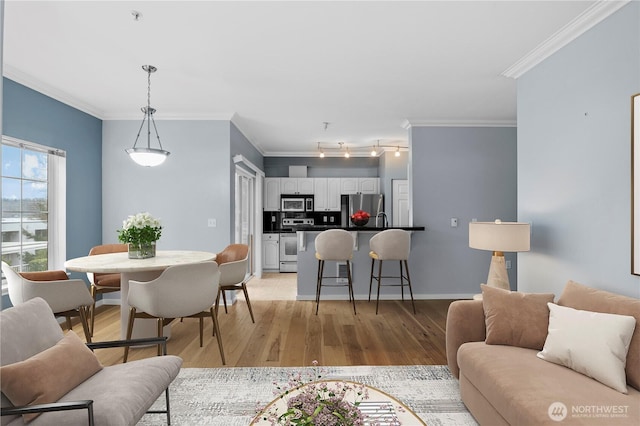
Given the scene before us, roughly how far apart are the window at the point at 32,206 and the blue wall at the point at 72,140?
87mm

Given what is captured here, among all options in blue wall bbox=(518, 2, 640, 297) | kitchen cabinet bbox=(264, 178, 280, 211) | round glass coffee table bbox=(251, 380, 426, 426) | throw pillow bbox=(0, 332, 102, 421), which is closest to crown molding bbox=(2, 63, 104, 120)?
throw pillow bbox=(0, 332, 102, 421)

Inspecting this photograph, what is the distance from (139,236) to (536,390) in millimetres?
3057

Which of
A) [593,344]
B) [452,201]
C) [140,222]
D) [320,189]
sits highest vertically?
[320,189]

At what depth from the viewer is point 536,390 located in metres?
1.67

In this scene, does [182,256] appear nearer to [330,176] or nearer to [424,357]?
[424,357]

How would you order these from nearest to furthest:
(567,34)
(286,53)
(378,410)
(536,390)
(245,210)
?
(378,410)
(536,390)
(567,34)
(286,53)
(245,210)

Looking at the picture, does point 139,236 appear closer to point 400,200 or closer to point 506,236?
point 506,236

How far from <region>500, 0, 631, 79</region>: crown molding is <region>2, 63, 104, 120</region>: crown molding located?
4.48 m

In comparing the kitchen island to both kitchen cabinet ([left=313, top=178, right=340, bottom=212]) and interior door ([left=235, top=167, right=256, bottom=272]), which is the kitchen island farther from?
kitchen cabinet ([left=313, top=178, right=340, bottom=212])

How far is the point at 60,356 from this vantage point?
1702 millimetres

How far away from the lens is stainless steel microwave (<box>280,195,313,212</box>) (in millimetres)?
7539

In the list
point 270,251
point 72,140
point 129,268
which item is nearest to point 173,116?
point 72,140

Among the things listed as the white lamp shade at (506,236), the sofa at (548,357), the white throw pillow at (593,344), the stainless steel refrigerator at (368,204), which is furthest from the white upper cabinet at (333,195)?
the white throw pillow at (593,344)

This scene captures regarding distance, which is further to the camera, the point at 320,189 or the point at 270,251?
the point at 320,189
